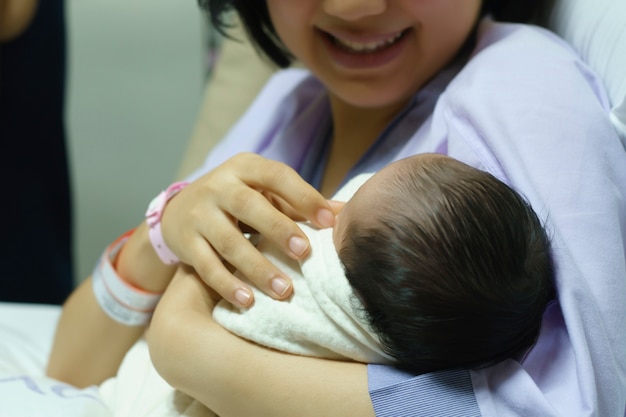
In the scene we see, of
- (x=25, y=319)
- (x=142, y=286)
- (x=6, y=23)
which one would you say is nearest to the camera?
(x=142, y=286)

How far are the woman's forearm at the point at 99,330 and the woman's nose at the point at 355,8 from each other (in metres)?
0.44

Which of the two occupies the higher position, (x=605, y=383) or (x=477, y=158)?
(x=477, y=158)

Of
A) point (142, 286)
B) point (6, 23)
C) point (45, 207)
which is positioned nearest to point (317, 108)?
point (142, 286)

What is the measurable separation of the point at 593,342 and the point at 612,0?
0.46m

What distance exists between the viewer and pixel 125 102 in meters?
2.58

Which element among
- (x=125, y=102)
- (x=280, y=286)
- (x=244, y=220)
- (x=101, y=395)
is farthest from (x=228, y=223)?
(x=125, y=102)

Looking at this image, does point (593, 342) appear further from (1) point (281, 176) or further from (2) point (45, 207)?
(2) point (45, 207)

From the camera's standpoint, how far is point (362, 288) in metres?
0.70

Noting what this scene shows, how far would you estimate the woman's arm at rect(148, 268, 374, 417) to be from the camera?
0.72 metres

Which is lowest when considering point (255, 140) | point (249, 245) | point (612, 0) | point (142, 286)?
point (142, 286)

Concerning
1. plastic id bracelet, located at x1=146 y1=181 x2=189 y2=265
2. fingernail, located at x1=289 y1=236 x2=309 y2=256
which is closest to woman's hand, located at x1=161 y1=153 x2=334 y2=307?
fingernail, located at x1=289 y1=236 x2=309 y2=256

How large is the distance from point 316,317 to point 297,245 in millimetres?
78

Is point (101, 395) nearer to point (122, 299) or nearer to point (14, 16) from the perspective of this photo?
point (122, 299)

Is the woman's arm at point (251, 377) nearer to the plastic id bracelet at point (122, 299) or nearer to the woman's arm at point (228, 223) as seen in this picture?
the woman's arm at point (228, 223)
